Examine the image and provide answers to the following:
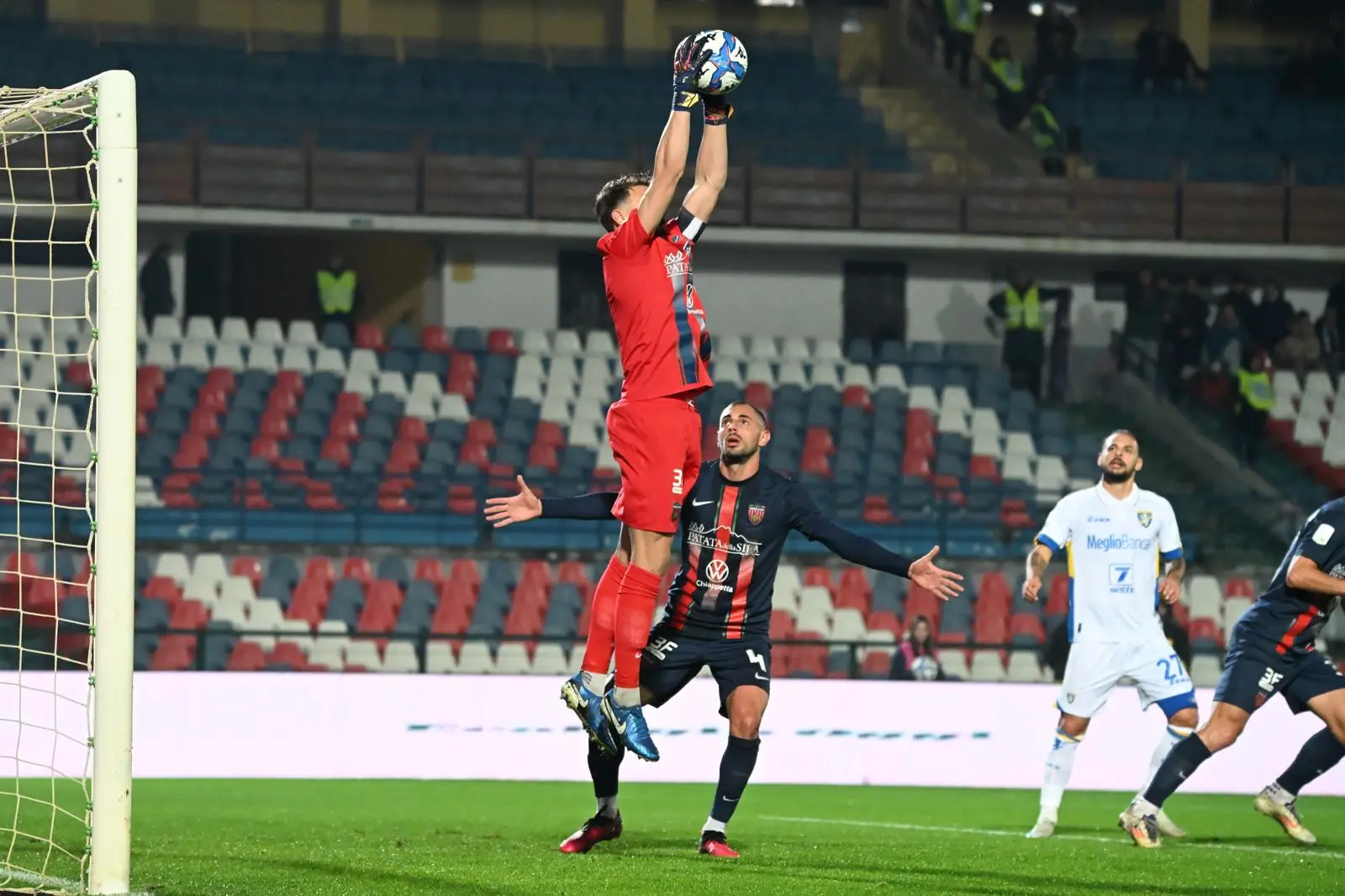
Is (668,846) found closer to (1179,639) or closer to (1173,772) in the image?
(1173,772)

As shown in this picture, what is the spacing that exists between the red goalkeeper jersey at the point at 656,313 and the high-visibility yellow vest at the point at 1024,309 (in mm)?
16398

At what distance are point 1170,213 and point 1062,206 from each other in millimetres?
1383

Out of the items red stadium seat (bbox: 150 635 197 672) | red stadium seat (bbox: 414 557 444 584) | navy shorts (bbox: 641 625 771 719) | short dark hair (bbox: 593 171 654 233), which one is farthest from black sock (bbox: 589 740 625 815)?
red stadium seat (bbox: 414 557 444 584)

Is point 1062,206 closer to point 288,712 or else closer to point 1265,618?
point 288,712

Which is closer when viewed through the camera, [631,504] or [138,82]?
[631,504]

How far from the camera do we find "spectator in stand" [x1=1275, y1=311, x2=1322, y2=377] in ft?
72.7

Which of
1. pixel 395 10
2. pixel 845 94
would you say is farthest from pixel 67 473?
pixel 845 94

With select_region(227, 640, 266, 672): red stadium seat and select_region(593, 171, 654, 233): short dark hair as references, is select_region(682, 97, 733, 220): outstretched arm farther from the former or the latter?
select_region(227, 640, 266, 672): red stadium seat

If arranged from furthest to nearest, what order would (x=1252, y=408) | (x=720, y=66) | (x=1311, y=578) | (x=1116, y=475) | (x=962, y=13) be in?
1. (x=962, y=13)
2. (x=1252, y=408)
3. (x=1116, y=475)
4. (x=1311, y=578)
5. (x=720, y=66)

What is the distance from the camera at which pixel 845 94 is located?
82.0 feet

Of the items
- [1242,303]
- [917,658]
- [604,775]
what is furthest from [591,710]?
[1242,303]

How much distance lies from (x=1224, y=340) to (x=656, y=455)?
17177 mm

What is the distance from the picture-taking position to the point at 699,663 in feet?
24.8

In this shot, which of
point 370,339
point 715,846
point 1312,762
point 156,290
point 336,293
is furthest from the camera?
point 336,293
